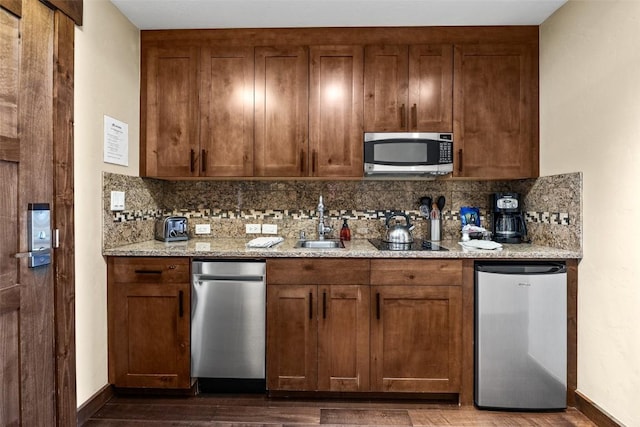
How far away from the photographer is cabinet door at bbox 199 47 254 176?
105 inches

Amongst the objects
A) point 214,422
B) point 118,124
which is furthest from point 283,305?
point 118,124

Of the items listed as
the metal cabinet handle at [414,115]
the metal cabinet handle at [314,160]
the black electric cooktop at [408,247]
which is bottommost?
the black electric cooktop at [408,247]

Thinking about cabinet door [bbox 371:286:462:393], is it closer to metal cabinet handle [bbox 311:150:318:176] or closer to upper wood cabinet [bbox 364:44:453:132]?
metal cabinet handle [bbox 311:150:318:176]

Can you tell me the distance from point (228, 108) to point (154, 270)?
1.19 metres

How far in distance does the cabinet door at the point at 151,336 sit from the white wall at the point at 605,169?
231cm

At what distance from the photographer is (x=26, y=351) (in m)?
1.69

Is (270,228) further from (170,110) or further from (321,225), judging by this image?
(170,110)

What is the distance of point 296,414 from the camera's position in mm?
2188

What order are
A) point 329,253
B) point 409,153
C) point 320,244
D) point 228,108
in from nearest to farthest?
point 329,253
point 409,153
point 228,108
point 320,244

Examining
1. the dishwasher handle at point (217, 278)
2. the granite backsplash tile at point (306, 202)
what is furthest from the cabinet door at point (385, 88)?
the dishwasher handle at point (217, 278)

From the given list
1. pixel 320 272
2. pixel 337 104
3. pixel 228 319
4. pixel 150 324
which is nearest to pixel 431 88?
pixel 337 104

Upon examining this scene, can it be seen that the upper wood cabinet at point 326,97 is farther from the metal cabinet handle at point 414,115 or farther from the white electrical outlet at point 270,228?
the white electrical outlet at point 270,228

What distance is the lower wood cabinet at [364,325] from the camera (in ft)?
7.37

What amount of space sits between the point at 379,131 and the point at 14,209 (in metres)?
2.05
